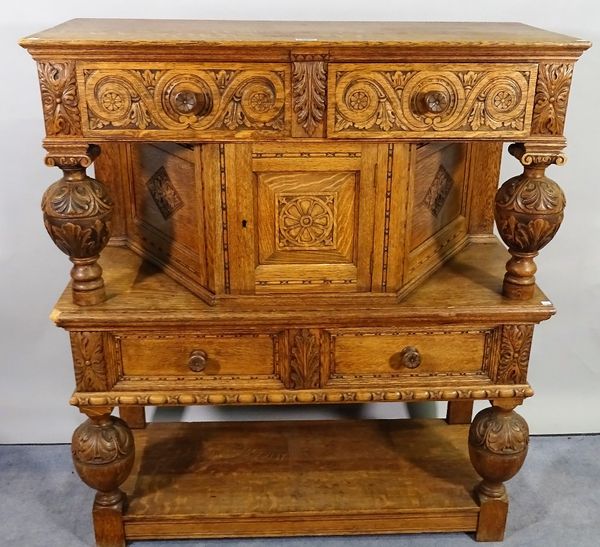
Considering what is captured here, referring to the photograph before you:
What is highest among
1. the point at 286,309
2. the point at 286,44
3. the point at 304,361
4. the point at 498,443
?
the point at 286,44

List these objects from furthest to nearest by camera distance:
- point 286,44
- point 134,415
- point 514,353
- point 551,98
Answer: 1. point 134,415
2. point 514,353
3. point 551,98
4. point 286,44

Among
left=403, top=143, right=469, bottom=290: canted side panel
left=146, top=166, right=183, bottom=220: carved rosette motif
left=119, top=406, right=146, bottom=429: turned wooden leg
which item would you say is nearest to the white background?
left=119, top=406, right=146, bottom=429: turned wooden leg

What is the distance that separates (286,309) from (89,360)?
0.50 metres

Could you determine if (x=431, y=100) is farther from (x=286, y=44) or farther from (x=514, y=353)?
(x=514, y=353)

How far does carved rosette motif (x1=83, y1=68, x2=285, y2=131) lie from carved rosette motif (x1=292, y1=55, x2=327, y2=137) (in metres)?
0.03

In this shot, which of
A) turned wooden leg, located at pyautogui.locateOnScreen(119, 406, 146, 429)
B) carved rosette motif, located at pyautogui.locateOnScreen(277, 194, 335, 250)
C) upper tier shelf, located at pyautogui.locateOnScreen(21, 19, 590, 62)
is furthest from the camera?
turned wooden leg, located at pyautogui.locateOnScreen(119, 406, 146, 429)

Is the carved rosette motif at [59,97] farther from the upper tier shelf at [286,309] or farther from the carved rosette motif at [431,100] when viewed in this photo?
the carved rosette motif at [431,100]

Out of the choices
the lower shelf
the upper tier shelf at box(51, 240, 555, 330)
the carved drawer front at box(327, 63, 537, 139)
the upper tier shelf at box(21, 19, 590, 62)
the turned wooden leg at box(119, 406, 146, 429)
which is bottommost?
the lower shelf

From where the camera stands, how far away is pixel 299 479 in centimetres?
227

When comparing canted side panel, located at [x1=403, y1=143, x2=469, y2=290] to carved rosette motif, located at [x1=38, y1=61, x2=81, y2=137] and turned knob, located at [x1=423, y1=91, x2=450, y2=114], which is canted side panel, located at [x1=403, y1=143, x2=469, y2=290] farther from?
carved rosette motif, located at [x1=38, y1=61, x2=81, y2=137]

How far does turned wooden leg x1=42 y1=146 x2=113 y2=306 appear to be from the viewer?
5.64ft

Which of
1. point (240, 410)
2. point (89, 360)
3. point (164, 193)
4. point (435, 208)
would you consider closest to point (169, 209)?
point (164, 193)

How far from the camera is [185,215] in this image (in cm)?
195

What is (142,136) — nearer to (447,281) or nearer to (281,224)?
(281,224)
